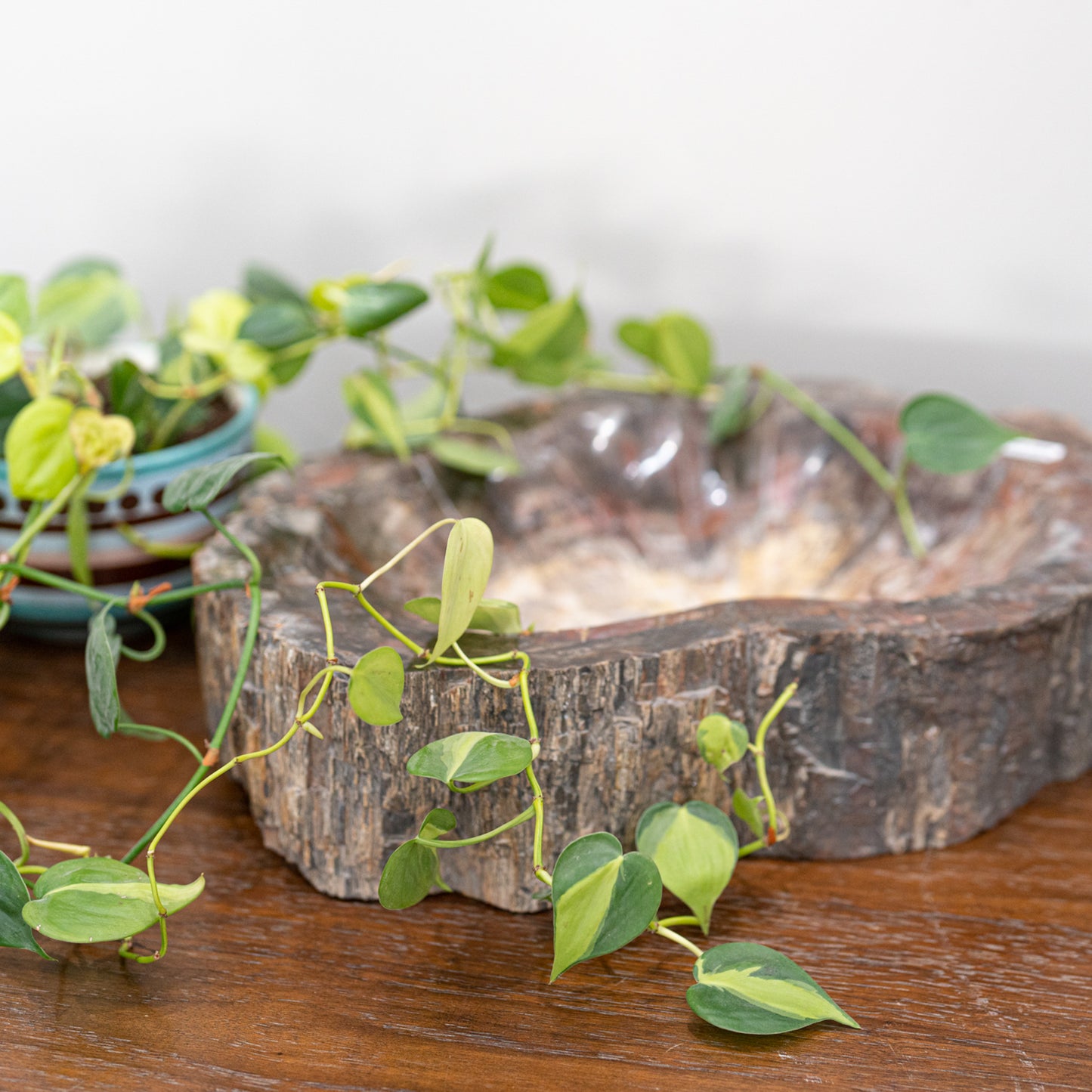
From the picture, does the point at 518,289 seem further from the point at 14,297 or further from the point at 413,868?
the point at 413,868

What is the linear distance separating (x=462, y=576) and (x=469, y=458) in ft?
1.01

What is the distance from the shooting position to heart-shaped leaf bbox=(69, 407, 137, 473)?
68cm

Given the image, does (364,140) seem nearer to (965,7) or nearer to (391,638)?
(965,7)

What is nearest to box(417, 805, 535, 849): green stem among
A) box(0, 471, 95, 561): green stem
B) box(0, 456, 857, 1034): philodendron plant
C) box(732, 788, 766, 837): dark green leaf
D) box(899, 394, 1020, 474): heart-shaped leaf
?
box(0, 456, 857, 1034): philodendron plant

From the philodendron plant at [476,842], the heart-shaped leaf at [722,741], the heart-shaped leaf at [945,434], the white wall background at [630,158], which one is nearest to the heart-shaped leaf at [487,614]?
the philodendron plant at [476,842]

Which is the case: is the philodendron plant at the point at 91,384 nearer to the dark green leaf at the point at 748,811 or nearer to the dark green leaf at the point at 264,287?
the dark green leaf at the point at 264,287

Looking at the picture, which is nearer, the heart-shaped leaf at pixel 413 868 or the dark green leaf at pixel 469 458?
the heart-shaped leaf at pixel 413 868

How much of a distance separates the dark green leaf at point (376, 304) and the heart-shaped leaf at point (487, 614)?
229mm

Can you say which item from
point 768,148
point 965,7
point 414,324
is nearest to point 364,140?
point 414,324

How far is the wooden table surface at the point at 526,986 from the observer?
0.50 metres

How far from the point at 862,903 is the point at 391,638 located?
10.6 inches

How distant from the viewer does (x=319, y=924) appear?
0.59 metres

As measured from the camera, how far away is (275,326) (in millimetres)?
789

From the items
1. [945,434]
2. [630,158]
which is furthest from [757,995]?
[630,158]
